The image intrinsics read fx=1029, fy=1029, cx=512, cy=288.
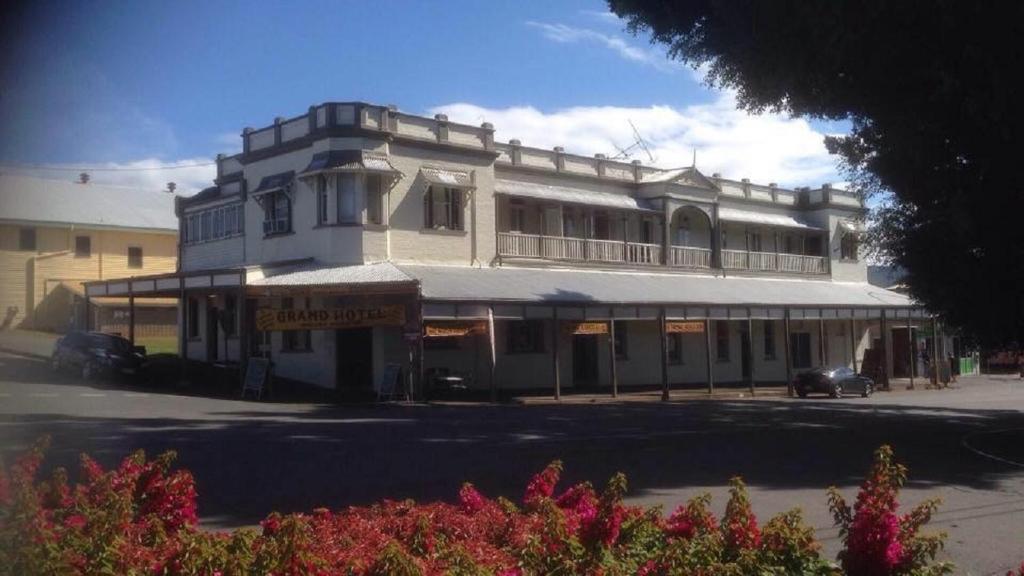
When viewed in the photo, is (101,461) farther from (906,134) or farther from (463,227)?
(463,227)

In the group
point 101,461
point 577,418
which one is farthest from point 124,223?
point 101,461

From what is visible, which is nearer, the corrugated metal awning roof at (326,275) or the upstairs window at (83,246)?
the corrugated metal awning roof at (326,275)

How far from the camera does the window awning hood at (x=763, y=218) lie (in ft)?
146

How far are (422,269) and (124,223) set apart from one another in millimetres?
20249

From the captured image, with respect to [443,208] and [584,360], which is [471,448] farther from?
[584,360]

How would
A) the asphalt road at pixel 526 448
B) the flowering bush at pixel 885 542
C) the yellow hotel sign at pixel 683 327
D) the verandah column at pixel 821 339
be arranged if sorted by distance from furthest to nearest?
the verandah column at pixel 821 339 → the yellow hotel sign at pixel 683 327 → the asphalt road at pixel 526 448 → the flowering bush at pixel 885 542

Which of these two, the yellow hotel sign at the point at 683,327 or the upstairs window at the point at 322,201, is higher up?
the upstairs window at the point at 322,201

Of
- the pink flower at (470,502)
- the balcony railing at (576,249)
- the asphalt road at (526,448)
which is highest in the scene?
the balcony railing at (576,249)

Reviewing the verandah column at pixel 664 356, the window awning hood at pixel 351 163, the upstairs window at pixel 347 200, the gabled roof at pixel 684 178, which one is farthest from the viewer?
the gabled roof at pixel 684 178

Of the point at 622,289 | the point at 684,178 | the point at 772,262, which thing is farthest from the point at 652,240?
the point at 772,262

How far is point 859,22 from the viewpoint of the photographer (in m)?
16.4

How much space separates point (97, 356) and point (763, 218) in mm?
28898

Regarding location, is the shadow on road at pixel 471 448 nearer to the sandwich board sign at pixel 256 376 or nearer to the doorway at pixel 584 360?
the sandwich board sign at pixel 256 376

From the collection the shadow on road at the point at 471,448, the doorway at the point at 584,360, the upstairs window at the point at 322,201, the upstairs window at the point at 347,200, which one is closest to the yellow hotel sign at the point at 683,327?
the doorway at the point at 584,360
